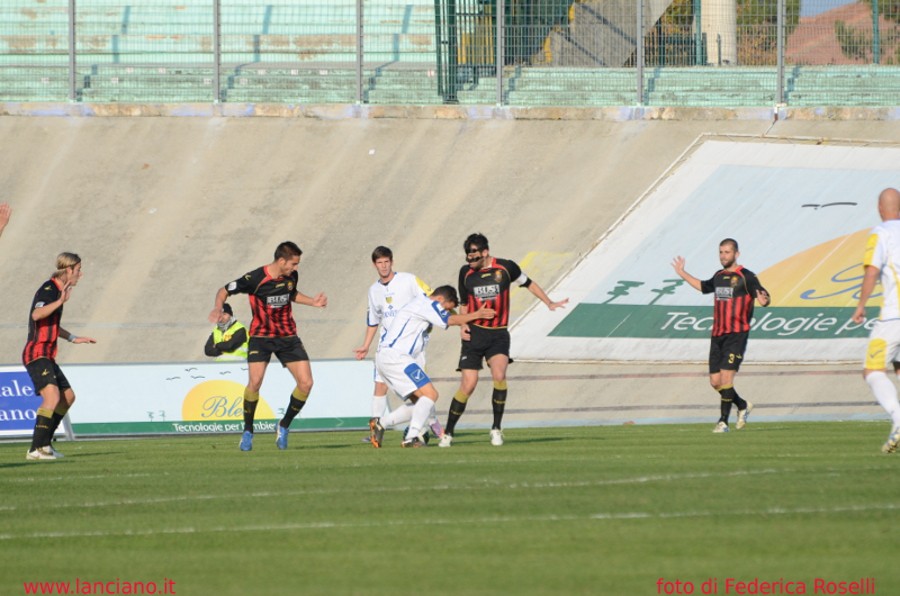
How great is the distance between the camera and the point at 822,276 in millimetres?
24656

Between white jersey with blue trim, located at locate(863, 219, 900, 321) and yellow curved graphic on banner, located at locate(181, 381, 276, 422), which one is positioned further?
yellow curved graphic on banner, located at locate(181, 381, 276, 422)

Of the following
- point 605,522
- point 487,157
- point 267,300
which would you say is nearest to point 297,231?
point 487,157

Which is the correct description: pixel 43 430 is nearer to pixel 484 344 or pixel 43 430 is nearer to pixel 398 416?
pixel 398 416

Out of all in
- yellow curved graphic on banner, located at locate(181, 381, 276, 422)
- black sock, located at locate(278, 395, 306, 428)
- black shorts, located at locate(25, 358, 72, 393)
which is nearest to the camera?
black shorts, located at locate(25, 358, 72, 393)

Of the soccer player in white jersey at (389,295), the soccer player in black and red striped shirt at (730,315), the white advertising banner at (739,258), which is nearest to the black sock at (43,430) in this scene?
the soccer player in white jersey at (389,295)

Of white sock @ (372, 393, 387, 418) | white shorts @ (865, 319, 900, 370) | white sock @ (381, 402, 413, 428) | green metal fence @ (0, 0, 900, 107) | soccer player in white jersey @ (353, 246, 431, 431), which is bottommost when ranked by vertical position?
white sock @ (372, 393, 387, 418)

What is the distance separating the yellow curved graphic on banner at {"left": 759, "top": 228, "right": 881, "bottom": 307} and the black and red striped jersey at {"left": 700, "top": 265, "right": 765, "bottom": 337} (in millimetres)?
7639

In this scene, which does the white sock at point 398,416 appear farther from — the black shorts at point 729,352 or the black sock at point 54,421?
the black shorts at point 729,352

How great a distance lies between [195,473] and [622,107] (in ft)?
66.1

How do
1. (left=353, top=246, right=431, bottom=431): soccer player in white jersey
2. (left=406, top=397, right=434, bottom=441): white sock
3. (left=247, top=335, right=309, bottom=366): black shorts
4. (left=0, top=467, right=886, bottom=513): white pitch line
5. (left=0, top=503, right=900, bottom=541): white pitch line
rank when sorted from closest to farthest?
1. (left=0, top=503, right=900, bottom=541): white pitch line
2. (left=0, top=467, right=886, bottom=513): white pitch line
3. (left=406, top=397, right=434, bottom=441): white sock
4. (left=247, top=335, right=309, bottom=366): black shorts
5. (left=353, top=246, right=431, bottom=431): soccer player in white jersey

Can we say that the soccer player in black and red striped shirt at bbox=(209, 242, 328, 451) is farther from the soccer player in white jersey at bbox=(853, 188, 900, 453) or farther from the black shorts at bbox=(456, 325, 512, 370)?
the soccer player in white jersey at bbox=(853, 188, 900, 453)

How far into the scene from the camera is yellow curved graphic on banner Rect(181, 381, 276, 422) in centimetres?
1970

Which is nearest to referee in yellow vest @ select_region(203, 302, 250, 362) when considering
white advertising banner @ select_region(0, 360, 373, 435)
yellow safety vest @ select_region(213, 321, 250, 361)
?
yellow safety vest @ select_region(213, 321, 250, 361)

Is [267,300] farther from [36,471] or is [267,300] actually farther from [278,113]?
[278,113]
